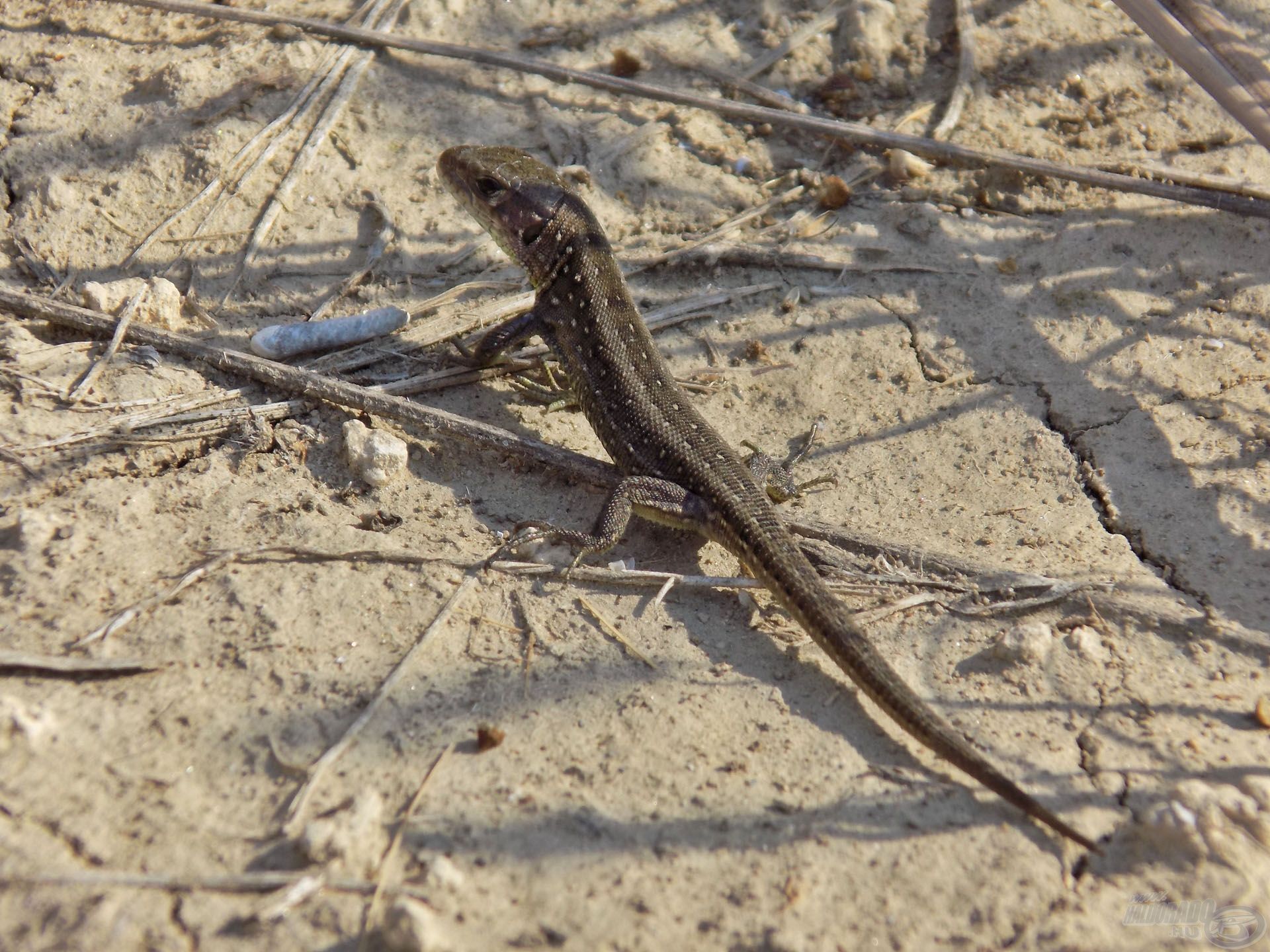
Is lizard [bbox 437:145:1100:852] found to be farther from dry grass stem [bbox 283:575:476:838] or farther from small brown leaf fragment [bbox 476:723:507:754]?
small brown leaf fragment [bbox 476:723:507:754]

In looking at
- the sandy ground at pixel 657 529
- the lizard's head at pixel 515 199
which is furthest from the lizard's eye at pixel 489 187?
the sandy ground at pixel 657 529

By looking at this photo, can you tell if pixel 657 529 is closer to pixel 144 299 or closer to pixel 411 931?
pixel 411 931

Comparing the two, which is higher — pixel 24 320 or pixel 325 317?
pixel 24 320

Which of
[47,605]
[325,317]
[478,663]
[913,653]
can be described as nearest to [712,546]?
[913,653]

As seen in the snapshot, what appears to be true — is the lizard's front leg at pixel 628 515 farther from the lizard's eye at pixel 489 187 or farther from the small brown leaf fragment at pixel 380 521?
the lizard's eye at pixel 489 187

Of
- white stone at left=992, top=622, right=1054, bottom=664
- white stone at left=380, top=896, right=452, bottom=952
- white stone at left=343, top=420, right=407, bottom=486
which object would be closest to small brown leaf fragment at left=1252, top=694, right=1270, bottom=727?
white stone at left=992, top=622, right=1054, bottom=664

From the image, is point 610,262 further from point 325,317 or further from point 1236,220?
point 1236,220

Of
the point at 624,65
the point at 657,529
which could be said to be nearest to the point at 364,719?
the point at 657,529
